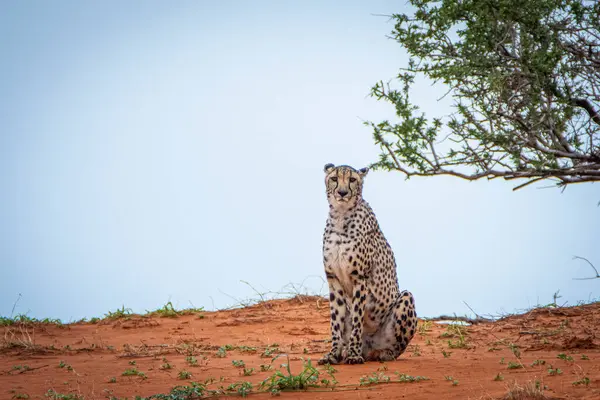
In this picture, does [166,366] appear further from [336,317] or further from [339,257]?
[339,257]

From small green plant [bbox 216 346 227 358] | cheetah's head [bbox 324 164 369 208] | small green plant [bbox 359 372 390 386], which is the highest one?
cheetah's head [bbox 324 164 369 208]

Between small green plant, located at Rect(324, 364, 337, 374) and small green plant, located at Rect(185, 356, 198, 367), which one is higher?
small green plant, located at Rect(185, 356, 198, 367)

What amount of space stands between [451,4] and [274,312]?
20.1 feet

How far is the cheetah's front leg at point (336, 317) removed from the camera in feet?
27.0

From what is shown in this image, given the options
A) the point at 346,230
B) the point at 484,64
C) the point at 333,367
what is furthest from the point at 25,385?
the point at 484,64

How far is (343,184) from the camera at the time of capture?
27.3ft

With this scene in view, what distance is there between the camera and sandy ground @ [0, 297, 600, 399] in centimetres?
665

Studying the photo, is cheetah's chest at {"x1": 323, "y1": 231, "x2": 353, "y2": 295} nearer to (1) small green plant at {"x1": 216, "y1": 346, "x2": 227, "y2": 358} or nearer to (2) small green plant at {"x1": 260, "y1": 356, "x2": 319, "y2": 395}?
(1) small green plant at {"x1": 216, "y1": 346, "x2": 227, "y2": 358}

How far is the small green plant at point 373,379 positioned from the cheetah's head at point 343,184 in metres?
2.07

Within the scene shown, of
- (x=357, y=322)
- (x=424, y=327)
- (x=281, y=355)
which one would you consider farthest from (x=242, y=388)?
(x=424, y=327)

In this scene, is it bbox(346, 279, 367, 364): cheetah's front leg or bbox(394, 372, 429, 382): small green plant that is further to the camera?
bbox(346, 279, 367, 364): cheetah's front leg

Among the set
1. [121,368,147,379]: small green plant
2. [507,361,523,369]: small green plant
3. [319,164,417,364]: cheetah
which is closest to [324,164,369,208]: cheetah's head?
[319,164,417,364]: cheetah

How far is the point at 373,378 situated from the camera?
22.6 ft

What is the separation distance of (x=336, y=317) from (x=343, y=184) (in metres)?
1.47
